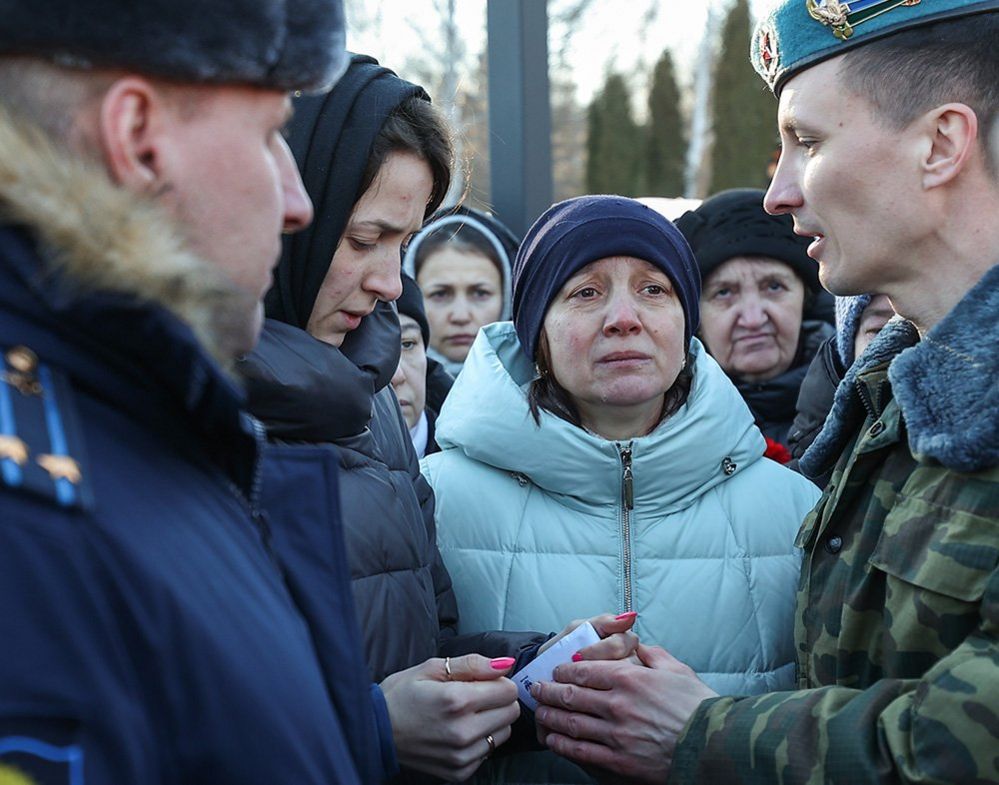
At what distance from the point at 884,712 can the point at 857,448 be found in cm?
53

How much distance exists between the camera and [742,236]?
4.09 meters

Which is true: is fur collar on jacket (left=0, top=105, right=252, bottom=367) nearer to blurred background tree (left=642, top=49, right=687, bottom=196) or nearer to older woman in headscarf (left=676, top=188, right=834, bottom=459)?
older woman in headscarf (left=676, top=188, right=834, bottom=459)

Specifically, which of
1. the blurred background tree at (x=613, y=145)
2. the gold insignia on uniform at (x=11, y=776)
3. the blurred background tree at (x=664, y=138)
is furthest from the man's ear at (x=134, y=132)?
the blurred background tree at (x=664, y=138)

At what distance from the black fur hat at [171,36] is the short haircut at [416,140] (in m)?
0.95

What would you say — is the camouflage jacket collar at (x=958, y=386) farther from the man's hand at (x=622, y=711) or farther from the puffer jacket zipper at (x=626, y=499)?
the puffer jacket zipper at (x=626, y=499)

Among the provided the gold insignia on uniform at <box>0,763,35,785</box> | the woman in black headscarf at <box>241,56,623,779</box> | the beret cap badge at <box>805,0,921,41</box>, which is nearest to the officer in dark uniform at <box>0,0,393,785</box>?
the gold insignia on uniform at <box>0,763,35,785</box>

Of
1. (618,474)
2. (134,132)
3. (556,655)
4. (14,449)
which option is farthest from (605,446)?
(14,449)

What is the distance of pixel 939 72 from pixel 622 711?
4.30 feet

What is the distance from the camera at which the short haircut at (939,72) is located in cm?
203

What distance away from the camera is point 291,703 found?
1.19 metres

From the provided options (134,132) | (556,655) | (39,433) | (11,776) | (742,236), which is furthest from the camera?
(742,236)

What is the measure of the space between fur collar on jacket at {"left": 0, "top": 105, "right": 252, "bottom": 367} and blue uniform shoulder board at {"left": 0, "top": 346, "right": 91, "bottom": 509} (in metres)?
0.09

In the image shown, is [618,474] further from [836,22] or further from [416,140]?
[836,22]

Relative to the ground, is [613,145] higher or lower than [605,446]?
higher
